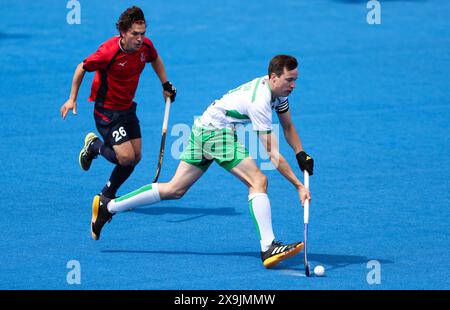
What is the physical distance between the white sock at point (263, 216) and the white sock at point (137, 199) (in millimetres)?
1011

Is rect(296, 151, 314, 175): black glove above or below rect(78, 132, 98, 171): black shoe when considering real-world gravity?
below

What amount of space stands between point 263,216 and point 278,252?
332 millimetres

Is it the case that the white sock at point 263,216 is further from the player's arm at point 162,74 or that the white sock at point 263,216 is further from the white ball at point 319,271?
the player's arm at point 162,74

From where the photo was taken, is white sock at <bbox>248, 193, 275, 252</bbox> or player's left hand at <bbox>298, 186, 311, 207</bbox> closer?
player's left hand at <bbox>298, 186, 311, 207</bbox>

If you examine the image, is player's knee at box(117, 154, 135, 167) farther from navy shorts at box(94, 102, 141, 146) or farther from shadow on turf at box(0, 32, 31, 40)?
shadow on turf at box(0, 32, 31, 40)

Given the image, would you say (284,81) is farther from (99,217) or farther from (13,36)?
(13,36)

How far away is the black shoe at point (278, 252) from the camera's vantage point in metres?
8.28

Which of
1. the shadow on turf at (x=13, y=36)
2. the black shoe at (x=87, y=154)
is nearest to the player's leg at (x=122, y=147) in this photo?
the black shoe at (x=87, y=154)

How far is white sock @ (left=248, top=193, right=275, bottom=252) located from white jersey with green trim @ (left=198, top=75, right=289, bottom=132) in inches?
23.8

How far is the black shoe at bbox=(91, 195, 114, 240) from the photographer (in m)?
9.15

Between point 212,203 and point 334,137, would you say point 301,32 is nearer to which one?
point 334,137

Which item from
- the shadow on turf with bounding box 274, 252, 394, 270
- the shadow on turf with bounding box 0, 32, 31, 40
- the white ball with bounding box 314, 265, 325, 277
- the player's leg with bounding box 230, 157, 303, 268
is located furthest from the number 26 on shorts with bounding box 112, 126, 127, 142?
the shadow on turf with bounding box 0, 32, 31, 40

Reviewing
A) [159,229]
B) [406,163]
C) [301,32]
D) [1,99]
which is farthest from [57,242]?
[301,32]

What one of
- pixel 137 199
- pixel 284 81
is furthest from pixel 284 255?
pixel 137 199
